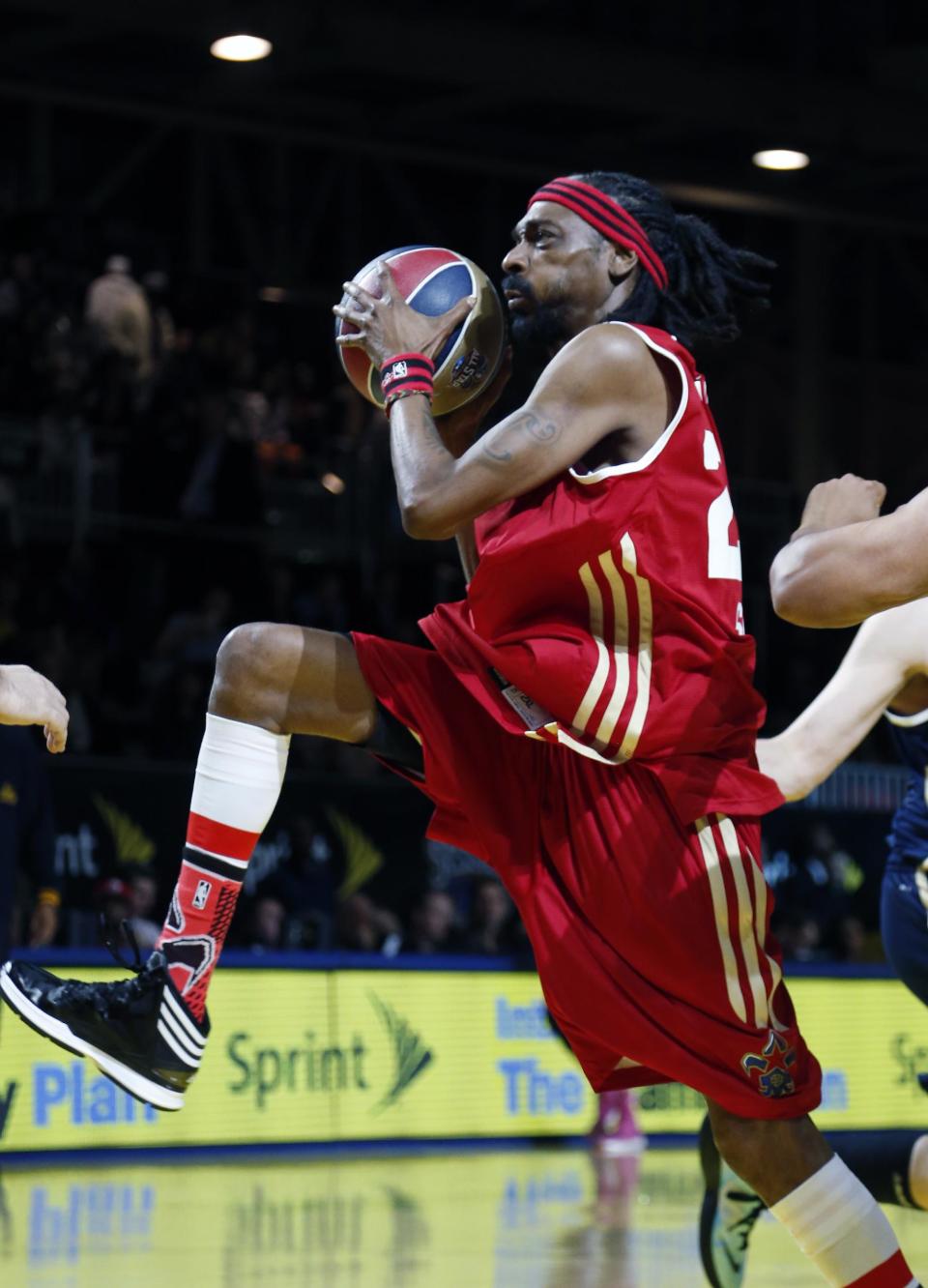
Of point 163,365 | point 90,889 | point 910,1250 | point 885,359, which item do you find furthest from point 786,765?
point 885,359

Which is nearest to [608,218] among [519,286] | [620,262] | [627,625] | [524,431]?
[620,262]

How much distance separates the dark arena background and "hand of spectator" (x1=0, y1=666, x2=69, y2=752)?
6.92 ft

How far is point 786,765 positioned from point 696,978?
97cm

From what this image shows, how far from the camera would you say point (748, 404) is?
22922 mm

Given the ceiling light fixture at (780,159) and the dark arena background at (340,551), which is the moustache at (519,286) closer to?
the dark arena background at (340,551)

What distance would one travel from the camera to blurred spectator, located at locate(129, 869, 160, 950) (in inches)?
424

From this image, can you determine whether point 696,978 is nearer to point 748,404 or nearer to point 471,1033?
point 471,1033

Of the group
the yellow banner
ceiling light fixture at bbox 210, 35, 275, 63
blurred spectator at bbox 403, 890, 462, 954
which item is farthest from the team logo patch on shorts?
ceiling light fixture at bbox 210, 35, 275, 63

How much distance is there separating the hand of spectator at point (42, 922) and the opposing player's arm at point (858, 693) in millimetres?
4985

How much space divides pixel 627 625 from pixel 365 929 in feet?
27.1

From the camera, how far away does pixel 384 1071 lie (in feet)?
32.6

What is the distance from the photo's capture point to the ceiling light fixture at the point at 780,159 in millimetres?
17891

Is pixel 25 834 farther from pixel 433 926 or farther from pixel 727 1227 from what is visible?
pixel 727 1227

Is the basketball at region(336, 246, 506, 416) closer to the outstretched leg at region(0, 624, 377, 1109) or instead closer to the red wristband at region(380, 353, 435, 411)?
the red wristband at region(380, 353, 435, 411)
